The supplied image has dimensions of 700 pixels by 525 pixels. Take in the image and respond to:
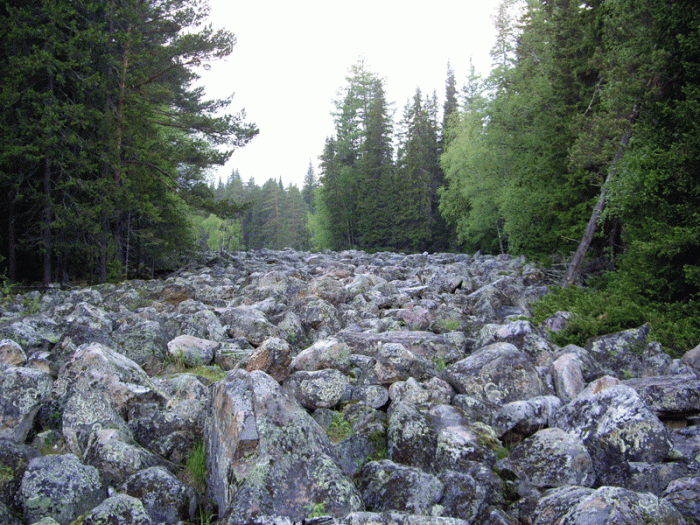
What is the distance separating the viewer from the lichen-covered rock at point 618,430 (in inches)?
140

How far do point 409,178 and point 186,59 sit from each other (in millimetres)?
28748

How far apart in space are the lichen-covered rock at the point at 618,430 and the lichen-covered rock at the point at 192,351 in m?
4.42

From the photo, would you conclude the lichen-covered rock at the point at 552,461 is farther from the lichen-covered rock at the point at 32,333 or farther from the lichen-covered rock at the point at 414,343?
the lichen-covered rock at the point at 32,333

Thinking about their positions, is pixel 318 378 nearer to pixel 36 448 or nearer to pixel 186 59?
pixel 36 448

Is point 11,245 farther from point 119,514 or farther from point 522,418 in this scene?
point 522,418

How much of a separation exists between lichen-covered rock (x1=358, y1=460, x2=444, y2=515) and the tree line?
1539 centimetres

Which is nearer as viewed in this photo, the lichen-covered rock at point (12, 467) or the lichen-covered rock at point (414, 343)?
the lichen-covered rock at point (12, 467)

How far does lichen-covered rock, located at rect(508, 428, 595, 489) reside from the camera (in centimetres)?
348

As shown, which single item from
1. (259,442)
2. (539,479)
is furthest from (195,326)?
(539,479)

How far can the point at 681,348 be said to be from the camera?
20.4 feet

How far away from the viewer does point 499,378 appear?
5.04 meters

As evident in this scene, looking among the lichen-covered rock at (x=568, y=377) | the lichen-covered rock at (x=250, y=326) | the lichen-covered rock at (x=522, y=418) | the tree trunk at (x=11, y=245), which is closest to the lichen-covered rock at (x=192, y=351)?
the lichen-covered rock at (x=250, y=326)

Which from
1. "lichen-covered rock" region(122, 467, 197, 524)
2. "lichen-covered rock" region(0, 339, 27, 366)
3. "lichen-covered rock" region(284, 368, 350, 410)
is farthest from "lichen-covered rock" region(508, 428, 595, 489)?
"lichen-covered rock" region(0, 339, 27, 366)

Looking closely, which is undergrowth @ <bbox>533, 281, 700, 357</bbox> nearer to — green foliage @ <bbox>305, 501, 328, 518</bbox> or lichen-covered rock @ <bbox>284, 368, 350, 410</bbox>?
lichen-covered rock @ <bbox>284, 368, 350, 410</bbox>
